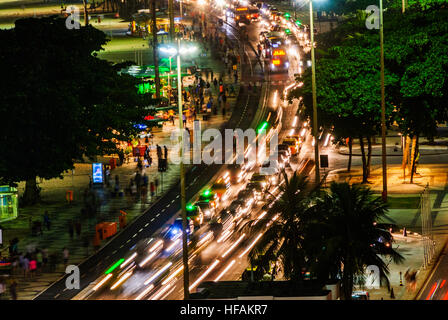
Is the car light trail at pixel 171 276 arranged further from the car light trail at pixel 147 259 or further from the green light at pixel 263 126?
the green light at pixel 263 126

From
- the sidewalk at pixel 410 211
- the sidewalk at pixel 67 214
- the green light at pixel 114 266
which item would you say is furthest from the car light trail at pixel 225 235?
the sidewalk at pixel 410 211

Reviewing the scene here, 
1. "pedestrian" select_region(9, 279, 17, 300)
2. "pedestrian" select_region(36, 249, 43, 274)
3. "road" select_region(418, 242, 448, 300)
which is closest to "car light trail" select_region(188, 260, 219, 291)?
"pedestrian" select_region(9, 279, 17, 300)

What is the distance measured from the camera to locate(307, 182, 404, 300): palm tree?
34438 mm

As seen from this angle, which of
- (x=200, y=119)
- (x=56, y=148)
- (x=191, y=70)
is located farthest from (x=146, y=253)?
(x=191, y=70)

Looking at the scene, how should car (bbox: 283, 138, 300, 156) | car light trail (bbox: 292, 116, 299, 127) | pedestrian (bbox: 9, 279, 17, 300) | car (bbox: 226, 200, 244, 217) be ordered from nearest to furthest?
pedestrian (bbox: 9, 279, 17, 300) < car (bbox: 226, 200, 244, 217) < car (bbox: 283, 138, 300, 156) < car light trail (bbox: 292, 116, 299, 127)

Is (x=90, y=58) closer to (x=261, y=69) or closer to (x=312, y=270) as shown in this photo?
(x=312, y=270)

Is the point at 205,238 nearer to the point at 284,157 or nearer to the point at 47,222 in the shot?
the point at 47,222

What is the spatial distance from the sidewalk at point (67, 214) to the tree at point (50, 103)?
295 cm

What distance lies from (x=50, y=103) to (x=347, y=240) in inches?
1309

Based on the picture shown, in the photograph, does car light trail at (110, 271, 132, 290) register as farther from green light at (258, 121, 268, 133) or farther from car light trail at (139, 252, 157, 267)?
green light at (258, 121, 268, 133)

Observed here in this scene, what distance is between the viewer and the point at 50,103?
206ft

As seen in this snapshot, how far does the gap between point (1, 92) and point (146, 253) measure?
58.1 ft

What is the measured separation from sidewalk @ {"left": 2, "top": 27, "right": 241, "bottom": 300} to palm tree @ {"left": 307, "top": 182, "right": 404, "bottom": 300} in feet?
54.8

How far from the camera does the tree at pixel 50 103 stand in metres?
62.3
